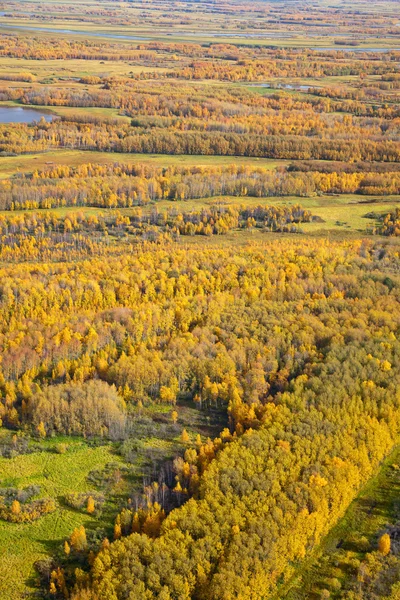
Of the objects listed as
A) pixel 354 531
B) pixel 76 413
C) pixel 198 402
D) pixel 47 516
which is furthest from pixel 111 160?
pixel 354 531

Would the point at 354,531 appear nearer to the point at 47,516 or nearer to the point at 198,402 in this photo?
the point at 198,402

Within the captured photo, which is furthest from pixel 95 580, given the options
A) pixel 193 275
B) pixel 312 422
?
pixel 193 275

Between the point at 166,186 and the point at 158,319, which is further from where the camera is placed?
→ the point at 166,186

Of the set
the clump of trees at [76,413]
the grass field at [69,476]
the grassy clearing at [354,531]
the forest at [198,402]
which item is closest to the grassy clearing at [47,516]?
the grass field at [69,476]

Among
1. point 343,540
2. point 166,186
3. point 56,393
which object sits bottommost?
point 343,540

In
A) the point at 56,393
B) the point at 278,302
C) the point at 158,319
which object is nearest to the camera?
the point at 56,393

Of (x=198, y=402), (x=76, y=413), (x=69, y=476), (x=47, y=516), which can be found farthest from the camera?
(x=198, y=402)

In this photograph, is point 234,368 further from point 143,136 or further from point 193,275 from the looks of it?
point 143,136

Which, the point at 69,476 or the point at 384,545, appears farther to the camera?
the point at 69,476

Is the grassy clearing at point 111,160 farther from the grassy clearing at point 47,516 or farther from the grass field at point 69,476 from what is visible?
the grassy clearing at point 47,516
